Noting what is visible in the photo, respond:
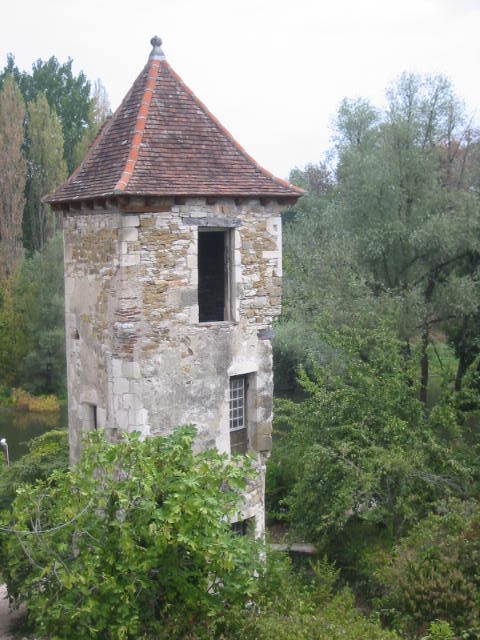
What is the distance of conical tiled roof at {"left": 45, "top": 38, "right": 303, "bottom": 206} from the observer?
9.94 metres

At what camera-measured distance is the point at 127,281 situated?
981cm

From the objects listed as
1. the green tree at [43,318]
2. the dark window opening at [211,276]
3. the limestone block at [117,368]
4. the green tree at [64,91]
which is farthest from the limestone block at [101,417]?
the green tree at [64,91]

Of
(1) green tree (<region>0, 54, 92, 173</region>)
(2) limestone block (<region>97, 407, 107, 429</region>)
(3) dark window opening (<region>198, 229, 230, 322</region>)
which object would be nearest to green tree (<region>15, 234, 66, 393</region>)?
(1) green tree (<region>0, 54, 92, 173</region>)

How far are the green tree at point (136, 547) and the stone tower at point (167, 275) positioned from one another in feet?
5.72

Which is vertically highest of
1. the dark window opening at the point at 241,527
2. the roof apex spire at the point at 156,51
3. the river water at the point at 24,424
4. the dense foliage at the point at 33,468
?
the roof apex spire at the point at 156,51

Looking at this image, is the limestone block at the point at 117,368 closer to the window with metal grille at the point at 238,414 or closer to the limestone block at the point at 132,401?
the limestone block at the point at 132,401

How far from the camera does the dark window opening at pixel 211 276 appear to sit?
1262 centimetres

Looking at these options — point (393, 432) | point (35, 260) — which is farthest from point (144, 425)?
point (35, 260)

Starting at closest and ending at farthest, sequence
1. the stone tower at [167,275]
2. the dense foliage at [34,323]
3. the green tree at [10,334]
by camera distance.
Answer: the stone tower at [167,275] < the dense foliage at [34,323] < the green tree at [10,334]

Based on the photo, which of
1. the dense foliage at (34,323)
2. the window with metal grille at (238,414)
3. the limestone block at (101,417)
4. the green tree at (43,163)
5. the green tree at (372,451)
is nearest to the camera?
the limestone block at (101,417)

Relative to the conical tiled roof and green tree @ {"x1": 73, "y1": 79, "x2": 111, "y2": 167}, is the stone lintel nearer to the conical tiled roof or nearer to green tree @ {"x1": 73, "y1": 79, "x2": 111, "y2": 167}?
the conical tiled roof

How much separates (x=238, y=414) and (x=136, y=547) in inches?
142

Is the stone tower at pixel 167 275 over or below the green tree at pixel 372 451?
over

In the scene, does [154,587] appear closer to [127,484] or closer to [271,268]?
[127,484]
